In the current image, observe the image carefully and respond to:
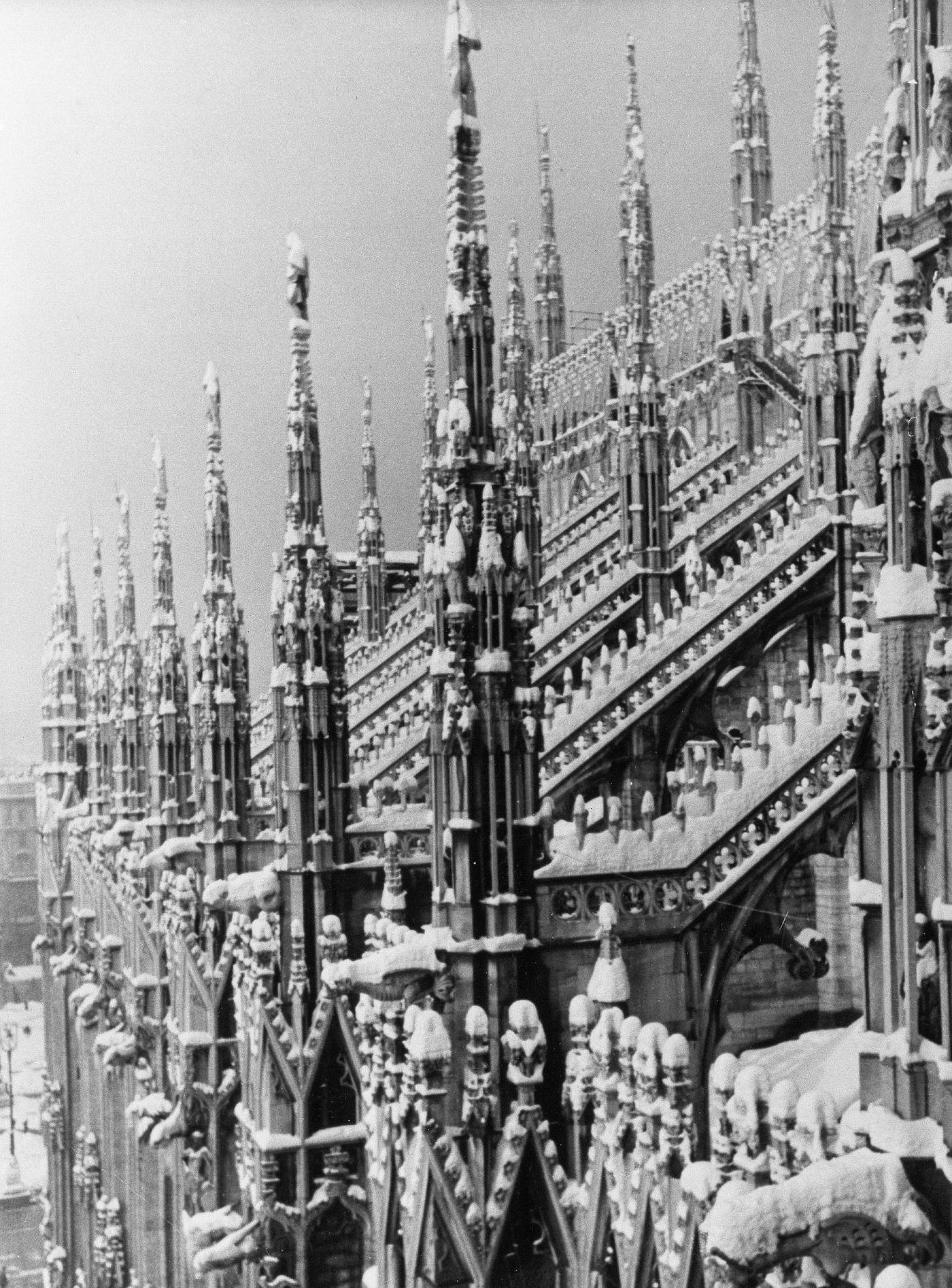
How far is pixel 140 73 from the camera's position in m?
15.9

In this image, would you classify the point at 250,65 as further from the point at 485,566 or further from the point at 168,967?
the point at 168,967

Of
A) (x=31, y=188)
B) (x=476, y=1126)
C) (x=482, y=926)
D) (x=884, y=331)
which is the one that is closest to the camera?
(x=884, y=331)

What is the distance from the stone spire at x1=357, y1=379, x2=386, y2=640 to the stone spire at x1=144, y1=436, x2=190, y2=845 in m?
6.18

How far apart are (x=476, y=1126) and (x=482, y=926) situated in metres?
1.39

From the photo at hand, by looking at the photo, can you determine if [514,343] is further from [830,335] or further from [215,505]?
[830,335]

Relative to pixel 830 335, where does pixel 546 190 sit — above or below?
above

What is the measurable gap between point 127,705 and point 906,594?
86.0ft

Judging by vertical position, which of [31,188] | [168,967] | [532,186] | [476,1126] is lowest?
[168,967]

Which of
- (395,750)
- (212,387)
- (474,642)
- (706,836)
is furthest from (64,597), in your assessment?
(706,836)

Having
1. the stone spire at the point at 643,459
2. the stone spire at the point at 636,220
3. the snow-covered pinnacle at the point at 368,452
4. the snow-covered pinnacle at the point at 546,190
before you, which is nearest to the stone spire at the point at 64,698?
the snow-covered pinnacle at the point at 368,452

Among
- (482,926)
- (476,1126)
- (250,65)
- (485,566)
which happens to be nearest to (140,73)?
(250,65)

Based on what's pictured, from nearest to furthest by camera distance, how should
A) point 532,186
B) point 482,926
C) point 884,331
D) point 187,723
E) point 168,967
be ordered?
1. point 884,331
2. point 482,926
3. point 168,967
4. point 187,723
5. point 532,186

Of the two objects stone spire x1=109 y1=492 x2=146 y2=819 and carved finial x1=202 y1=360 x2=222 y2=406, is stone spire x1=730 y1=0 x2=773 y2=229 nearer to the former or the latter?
carved finial x1=202 y1=360 x2=222 y2=406

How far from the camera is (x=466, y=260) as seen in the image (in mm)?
10977
